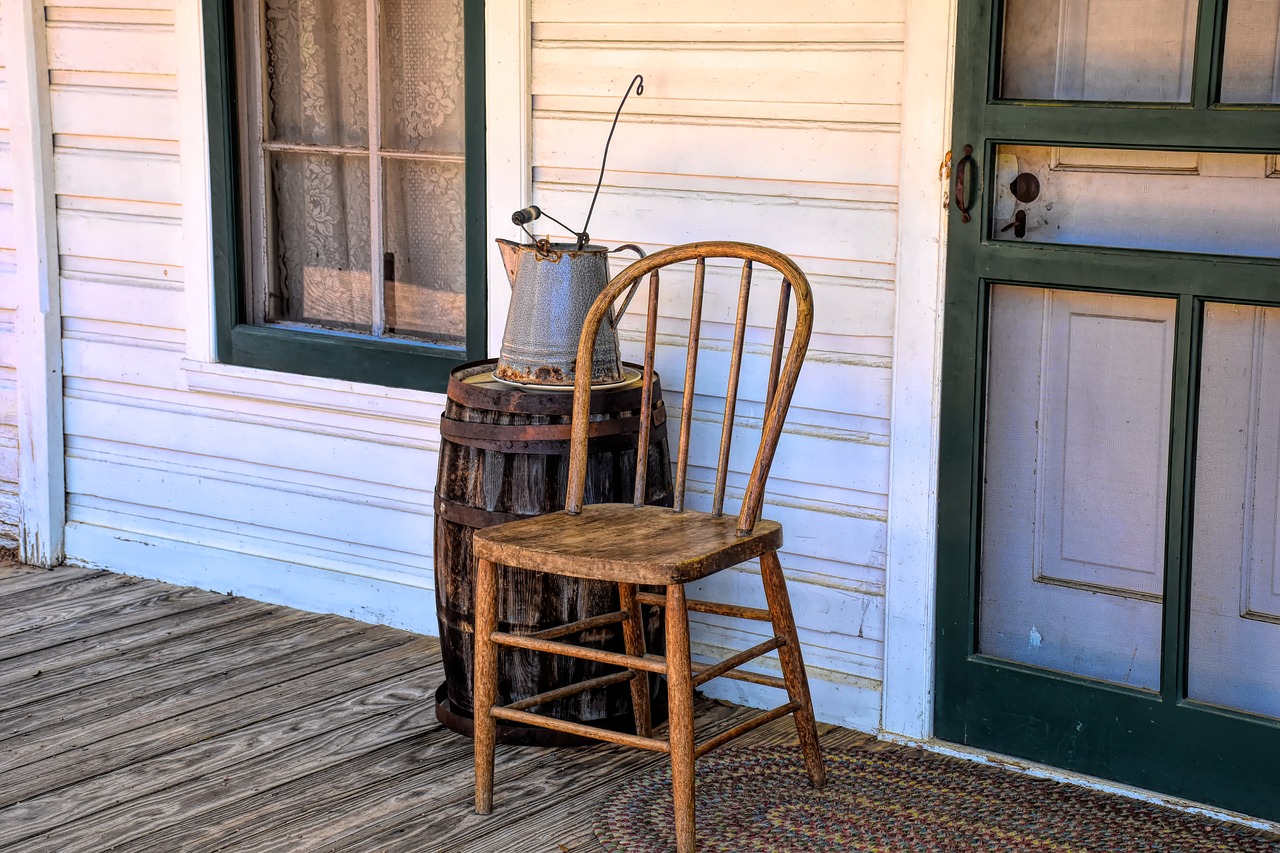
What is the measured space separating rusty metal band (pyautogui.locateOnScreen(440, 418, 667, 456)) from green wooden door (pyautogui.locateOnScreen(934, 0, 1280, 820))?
0.63 m

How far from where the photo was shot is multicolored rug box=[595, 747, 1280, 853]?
2625 mm

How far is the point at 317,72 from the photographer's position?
3826mm

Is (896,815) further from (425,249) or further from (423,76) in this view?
(423,76)

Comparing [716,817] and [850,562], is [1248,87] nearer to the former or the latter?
[850,562]

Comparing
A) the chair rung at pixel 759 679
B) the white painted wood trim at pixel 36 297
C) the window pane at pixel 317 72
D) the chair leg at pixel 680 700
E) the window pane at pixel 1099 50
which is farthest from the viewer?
the white painted wood trim at pixel 36 297

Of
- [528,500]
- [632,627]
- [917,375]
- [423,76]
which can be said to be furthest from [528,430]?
[423,76]

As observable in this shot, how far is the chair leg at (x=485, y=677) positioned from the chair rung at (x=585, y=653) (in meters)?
0.03

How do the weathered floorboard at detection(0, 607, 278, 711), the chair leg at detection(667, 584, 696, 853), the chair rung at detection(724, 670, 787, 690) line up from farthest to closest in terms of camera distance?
the weathered floorboard at detection(0, 607, 278, 711) < the chair rung at detection(724, 670, 787, 690) < the chair leg at detection(667, 584, 696, 853)

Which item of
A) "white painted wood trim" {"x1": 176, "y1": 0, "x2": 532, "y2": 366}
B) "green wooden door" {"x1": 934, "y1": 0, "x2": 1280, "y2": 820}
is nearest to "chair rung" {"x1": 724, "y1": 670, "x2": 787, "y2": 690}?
"green wooden door" {"x1": 934, "y1": 0, "x2": 1280, "y2": 820}

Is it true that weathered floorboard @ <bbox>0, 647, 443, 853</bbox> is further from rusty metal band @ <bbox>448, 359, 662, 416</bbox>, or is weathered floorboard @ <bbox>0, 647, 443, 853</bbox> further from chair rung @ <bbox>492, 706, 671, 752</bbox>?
rusty metal band @ <bbox>448, 359, 662, 416</bbox>

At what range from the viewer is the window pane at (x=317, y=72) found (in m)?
3.76

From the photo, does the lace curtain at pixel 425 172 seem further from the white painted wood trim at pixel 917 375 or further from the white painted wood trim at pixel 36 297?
the white painted wood trim at pixel 917 375

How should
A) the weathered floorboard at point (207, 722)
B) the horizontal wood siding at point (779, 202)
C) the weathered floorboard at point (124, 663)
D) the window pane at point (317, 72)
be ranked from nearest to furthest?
the weathered floorboard at point (207, 722), the horizontal wood siding at point (779, 202), the weathered floorboard at point (124, 663), the window pane at point (317, 72)

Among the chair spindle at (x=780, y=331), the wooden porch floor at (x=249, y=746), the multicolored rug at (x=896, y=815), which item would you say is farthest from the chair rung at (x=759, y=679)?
the chair spindle at (x=780, y=331)
